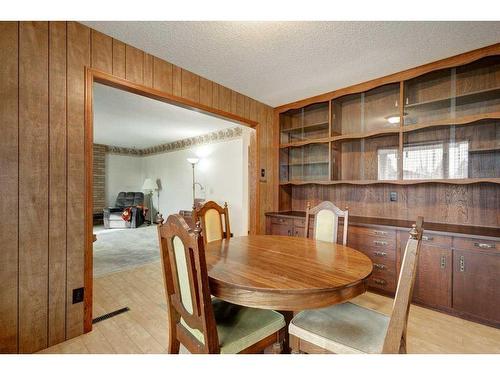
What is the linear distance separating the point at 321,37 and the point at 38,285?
2.80 meters

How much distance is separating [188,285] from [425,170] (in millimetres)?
2610

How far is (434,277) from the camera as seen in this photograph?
7.14ft

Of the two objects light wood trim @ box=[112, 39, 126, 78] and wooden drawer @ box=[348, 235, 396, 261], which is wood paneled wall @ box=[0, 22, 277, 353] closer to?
light wood trim @ box=[112, 39, 126, 78]

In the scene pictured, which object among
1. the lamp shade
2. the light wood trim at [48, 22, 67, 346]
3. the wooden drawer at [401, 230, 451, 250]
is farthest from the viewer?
the lamp shade

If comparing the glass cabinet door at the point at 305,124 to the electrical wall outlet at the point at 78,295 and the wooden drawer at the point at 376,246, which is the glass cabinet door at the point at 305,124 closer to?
the wooden drawer at the point at 376,246

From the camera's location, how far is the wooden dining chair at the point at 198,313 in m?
1.04

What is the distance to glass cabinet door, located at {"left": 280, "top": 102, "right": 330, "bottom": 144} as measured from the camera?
3303mm

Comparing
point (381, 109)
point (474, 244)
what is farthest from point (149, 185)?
point (474, 244)

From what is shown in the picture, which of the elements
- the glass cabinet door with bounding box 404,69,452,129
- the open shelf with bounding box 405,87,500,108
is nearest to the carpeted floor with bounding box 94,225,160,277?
the glass cabinet door with bounding box 404,69,452,129

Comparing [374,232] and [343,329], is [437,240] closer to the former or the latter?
[374,232]

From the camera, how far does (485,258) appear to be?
1936mm

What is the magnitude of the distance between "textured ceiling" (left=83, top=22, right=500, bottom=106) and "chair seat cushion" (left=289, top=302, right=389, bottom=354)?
2.01m
